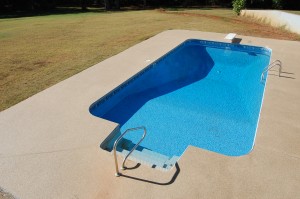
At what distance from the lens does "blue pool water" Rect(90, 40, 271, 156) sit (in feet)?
20.1

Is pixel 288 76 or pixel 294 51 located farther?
pixel 294 51

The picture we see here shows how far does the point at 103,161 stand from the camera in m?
4.72

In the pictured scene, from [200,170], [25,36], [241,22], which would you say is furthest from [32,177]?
[241,22]

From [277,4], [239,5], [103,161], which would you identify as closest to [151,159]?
[103,161]

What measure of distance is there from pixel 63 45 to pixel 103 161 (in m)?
9.63

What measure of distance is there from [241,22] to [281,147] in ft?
46.2

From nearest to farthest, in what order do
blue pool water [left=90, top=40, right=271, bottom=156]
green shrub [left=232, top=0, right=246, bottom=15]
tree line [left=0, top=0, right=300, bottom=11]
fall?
blue pool water [left=90, top=40, right=271, bottom=156] → green shrub [left=232, top=0, right=246, bottom=15] → tree line [left=0, top=0, right=300, bottom=11]

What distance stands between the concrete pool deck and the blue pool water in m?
0.66

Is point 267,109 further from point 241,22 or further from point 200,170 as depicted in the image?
point 241,22

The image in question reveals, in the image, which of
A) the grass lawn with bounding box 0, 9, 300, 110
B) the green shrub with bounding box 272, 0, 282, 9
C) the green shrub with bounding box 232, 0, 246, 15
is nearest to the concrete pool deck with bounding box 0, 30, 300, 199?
the grass lawn with bounding box 0, 9, 300, 110

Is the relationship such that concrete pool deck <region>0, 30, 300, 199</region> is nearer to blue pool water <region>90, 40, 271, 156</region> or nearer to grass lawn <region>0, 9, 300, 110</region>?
blue pool water <region>90, 40, 271, 156</region>

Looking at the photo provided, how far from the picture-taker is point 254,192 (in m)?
4.04

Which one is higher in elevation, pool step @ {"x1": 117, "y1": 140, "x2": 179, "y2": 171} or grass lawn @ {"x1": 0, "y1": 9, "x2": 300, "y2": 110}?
grass lawn @ {"x1": 0, "y1": 9, "x2": 300, "y2": 110}

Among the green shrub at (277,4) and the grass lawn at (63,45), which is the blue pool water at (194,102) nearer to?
the grass lawn at (63,45)
